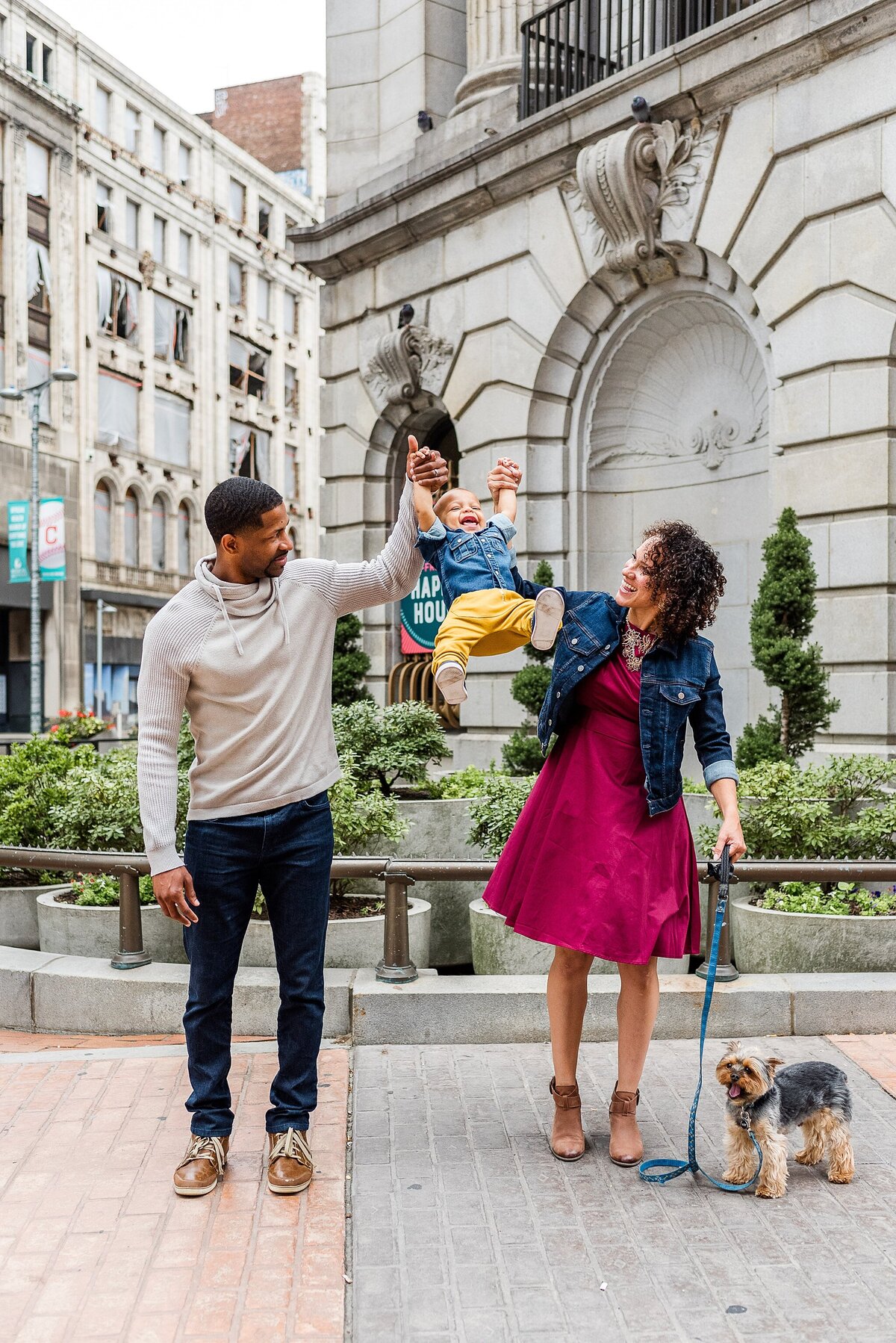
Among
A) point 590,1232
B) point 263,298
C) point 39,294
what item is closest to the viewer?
point 590,1232

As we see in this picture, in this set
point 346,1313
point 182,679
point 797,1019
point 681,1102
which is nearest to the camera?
point 346,1313

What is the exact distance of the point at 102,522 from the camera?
45.3m

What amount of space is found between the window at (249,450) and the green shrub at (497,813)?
153ft

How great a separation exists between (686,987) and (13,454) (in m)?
38.8

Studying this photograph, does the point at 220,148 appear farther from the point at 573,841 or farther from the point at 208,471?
the point at 573,841

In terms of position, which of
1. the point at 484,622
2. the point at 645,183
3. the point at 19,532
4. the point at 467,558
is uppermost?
the point at 645,183

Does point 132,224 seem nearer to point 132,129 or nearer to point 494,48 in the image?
point 132,129

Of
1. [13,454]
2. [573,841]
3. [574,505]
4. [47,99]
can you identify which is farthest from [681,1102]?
[47,99]

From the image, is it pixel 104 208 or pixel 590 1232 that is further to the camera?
pixel 104 208

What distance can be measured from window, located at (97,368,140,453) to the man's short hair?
142ft

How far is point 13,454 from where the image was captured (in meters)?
40.0

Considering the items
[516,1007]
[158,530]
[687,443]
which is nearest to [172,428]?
[158,530]

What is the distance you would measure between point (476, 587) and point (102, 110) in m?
49.1

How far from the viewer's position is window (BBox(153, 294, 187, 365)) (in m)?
48.4
